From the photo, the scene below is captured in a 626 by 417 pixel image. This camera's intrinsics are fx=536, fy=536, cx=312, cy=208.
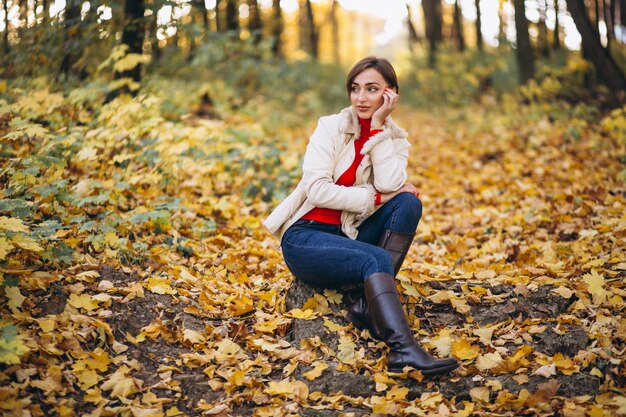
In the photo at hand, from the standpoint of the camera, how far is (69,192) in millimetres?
4301

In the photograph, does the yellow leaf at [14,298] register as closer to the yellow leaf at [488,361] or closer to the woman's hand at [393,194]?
the woman's hand at [393,194]

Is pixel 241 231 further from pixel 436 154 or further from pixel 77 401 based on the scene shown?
pixel 436 154

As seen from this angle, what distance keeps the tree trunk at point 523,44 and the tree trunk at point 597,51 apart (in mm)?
1988

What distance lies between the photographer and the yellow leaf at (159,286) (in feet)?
11.4

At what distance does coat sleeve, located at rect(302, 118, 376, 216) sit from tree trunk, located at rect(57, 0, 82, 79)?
3.82 meters

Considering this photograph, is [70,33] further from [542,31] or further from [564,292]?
[542,31]

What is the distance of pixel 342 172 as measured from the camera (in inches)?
135

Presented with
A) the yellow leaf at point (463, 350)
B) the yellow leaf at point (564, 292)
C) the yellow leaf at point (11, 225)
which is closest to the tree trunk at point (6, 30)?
the yellow leaf at point (11, 225)

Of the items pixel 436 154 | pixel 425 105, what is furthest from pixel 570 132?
pixel 425 105

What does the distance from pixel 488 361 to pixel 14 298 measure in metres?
2.65

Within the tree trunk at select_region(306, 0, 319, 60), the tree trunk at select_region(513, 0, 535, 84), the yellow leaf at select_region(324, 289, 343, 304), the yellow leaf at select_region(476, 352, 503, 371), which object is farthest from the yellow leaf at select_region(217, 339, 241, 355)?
the tree trunk at select_region(306, 0, 319, 60)

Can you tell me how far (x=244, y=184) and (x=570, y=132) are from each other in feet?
16.3

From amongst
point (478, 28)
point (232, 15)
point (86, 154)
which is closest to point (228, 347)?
point (86, 154)

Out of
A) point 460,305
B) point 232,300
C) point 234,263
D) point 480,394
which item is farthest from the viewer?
point 234,263
